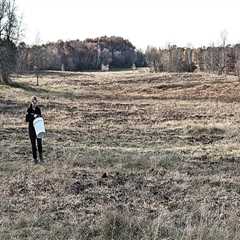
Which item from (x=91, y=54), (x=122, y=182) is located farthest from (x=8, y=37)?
(x=91, y=54)

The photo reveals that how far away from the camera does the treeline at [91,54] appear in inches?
4938

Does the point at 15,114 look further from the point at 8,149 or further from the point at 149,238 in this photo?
the point at 149,238

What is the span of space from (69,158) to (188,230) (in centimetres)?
747

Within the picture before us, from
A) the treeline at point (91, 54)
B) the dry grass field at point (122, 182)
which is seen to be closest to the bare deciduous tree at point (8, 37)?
the dry grass field at point (122, 182)

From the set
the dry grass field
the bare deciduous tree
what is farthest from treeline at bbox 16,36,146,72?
the dry grass field

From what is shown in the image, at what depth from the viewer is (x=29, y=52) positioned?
289 ft

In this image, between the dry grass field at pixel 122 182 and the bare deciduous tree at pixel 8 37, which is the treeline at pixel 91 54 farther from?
the dry grass field at pixel 122 182

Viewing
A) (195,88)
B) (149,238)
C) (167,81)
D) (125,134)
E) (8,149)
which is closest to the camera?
(149,238)

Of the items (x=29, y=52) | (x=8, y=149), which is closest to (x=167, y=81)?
(x=29, y=52)

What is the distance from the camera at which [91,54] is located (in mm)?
134375

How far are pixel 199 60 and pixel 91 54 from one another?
129 ft

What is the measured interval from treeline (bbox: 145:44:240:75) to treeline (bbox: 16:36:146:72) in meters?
24.5

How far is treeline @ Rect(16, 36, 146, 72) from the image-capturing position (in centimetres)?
12544

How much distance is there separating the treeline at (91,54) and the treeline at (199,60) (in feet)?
80.5
